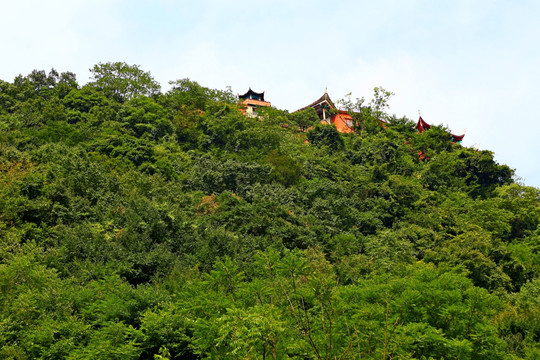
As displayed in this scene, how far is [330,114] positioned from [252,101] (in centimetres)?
605

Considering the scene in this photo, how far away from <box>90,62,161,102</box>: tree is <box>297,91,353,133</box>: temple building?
11763mm

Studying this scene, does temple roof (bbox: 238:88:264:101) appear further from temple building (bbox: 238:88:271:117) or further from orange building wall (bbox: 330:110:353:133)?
orange building wall (bbox: 330:110:353:133)

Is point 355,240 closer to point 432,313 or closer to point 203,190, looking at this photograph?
point 203,190

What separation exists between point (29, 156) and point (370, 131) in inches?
873

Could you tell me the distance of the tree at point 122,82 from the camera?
3303 cm

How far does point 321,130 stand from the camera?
30.9 meters

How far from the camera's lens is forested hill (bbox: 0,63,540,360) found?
844 centimetres

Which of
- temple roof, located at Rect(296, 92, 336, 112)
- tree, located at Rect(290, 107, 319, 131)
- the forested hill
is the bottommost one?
the forested hill

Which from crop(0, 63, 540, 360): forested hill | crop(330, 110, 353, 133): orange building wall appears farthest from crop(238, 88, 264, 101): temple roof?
crop(330, 110, 353, 133): orange building wall

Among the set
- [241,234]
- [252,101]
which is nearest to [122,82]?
[252,101]

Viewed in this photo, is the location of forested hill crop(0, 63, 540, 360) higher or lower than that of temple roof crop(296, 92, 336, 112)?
lower

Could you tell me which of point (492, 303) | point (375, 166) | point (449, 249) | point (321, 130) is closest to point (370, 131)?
point (321, 130)

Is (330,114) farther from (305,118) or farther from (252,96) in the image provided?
(252,96)

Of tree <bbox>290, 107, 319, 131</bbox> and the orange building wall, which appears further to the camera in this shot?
the orange building wall
